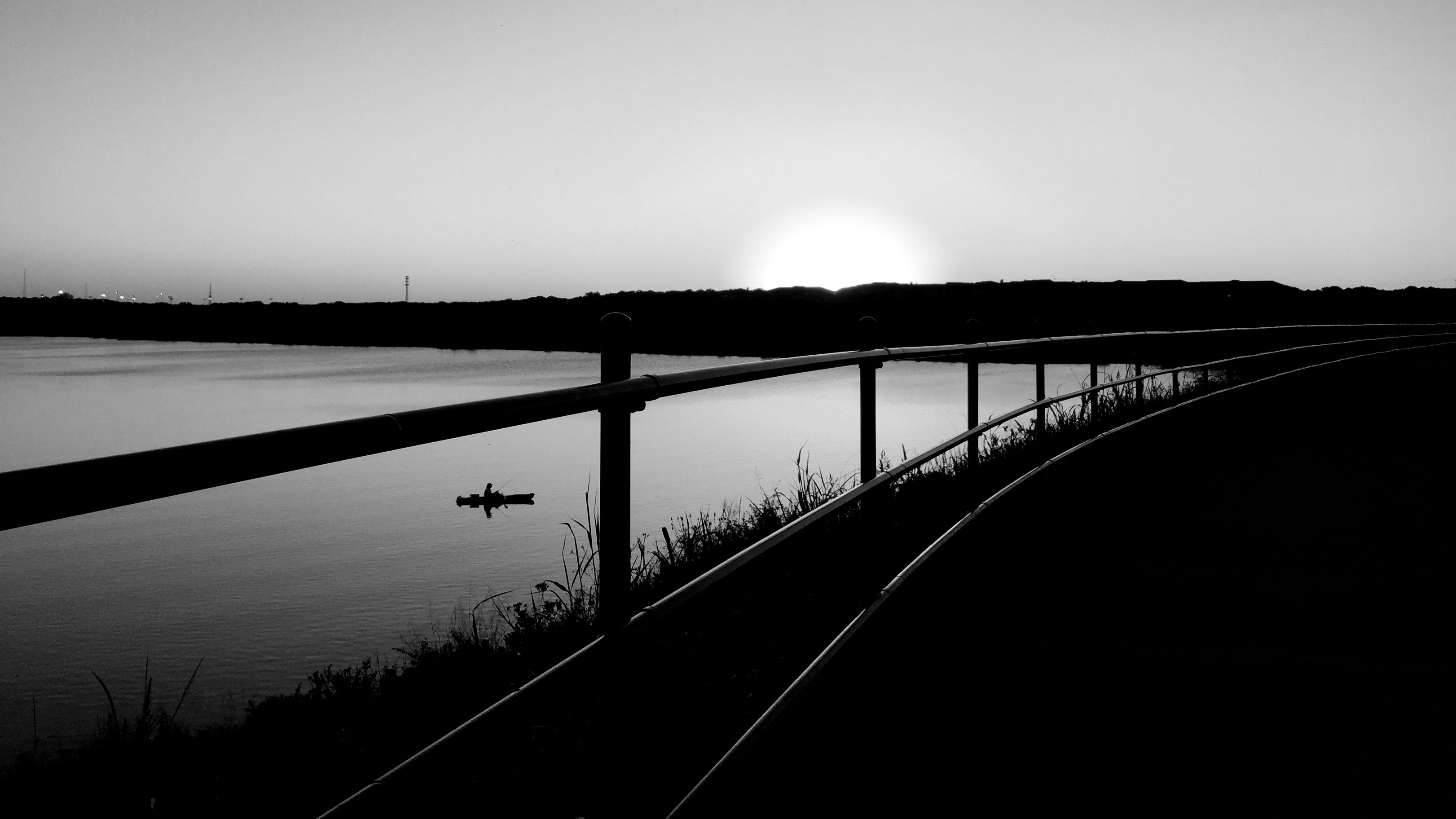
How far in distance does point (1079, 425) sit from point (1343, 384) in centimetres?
1097

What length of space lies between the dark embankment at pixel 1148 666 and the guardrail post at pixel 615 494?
0.74m

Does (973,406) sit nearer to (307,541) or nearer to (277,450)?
(277,450)

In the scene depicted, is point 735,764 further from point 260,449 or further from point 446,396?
point 446,396

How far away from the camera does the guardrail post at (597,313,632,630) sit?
7.68 feet

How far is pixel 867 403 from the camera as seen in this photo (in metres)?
4.54

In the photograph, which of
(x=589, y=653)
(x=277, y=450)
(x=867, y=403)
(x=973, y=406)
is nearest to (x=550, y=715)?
(x=867, y=403)

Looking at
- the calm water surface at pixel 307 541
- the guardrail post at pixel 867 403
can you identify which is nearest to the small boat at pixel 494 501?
the calm water surface at pixel 307 541

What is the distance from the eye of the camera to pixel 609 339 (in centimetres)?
241

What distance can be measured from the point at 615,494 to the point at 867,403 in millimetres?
2351

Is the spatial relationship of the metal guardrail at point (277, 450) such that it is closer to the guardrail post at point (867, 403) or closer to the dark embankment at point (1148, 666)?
the dark embankment at point (1148, 666)

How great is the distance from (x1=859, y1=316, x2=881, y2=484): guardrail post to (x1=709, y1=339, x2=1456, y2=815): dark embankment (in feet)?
2.12

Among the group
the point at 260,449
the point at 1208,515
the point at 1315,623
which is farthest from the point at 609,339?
the point at 1208,515

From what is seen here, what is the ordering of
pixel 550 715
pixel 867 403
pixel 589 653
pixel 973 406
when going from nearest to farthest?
pixel 589 653
pixel 550 715
pixel 867 403
pixel 973 406

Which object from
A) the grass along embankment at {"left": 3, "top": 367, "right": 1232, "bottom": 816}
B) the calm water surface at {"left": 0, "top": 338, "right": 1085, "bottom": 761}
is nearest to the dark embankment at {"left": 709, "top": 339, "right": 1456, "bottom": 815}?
the grass along embankment at {"left": 3, "top": 367, "right": 1232, "bottom": 816}
